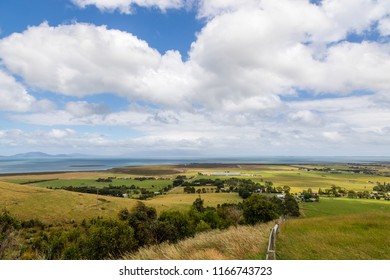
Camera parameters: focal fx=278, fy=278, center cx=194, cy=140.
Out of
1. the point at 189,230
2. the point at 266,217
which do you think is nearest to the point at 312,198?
the point at 266,217

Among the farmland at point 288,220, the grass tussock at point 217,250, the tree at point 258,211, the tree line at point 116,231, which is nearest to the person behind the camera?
the grass tussock at point 217,250

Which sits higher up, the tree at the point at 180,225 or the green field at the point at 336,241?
the green field at the point at 336,241

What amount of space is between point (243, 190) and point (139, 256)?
4702 inches

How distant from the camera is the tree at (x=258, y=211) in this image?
203ft

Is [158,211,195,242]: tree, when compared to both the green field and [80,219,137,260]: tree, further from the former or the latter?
the green field

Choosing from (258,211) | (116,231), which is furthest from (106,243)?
(258,211)

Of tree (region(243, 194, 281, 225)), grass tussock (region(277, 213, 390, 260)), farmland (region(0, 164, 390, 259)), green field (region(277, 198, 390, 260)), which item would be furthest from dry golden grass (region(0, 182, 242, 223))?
grass tussock (region(277, 213, 390, 260))

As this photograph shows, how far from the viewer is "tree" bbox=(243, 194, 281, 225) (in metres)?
61.9

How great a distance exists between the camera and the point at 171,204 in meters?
100

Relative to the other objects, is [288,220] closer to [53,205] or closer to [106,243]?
[106,243]

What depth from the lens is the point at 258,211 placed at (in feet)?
204

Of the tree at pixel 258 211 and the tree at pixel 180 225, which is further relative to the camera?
the tree at pixel 258 211

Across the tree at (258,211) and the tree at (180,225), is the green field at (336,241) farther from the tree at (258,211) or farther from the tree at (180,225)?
the tree at (258,211)

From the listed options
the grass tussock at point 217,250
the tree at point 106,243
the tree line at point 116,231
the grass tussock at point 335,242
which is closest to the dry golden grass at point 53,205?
the tree line at point 116,231
